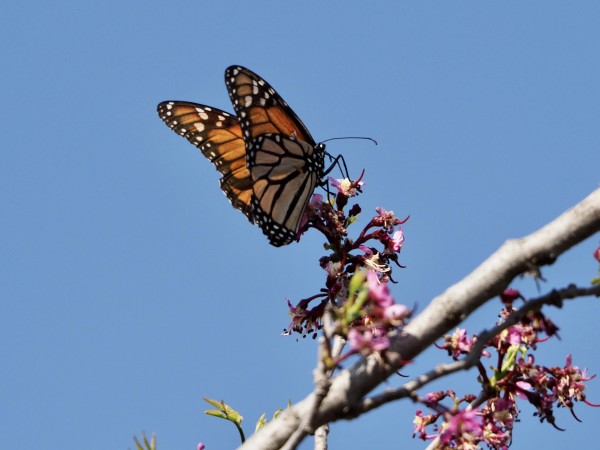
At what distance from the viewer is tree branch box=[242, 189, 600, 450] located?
348 centimetres

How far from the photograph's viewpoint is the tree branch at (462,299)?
3.48 meters

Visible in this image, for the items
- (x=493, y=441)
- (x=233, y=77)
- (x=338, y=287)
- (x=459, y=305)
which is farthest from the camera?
(x=233, y=77)

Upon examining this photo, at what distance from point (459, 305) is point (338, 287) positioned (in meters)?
2.31

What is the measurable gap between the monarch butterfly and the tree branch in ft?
10.4

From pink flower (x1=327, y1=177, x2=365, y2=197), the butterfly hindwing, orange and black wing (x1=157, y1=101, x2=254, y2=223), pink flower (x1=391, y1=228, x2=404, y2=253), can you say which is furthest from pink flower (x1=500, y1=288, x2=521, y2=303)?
orange and black wing (x1=157, y1=101, x2=254, y2=223)

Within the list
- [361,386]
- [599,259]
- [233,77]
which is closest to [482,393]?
[599,259]

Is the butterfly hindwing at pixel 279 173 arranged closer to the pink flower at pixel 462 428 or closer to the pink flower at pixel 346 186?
the pink flower at pixel 346 186

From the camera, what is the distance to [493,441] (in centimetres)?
470

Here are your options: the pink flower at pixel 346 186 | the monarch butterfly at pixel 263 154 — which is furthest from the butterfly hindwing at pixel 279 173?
the pink flower at pixel 346 186

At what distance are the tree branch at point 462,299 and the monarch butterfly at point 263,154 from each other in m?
3.17

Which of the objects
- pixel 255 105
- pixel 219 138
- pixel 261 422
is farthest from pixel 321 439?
pixel 219 138

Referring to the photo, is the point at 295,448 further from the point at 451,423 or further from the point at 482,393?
the point at 482,393

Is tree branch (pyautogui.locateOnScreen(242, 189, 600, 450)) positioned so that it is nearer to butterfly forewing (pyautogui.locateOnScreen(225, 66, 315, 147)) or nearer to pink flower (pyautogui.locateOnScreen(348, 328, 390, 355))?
pink flower (pyautogui.locateOnScreen(348, 328, 390, 355))

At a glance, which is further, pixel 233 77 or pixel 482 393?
pixel 233 77
